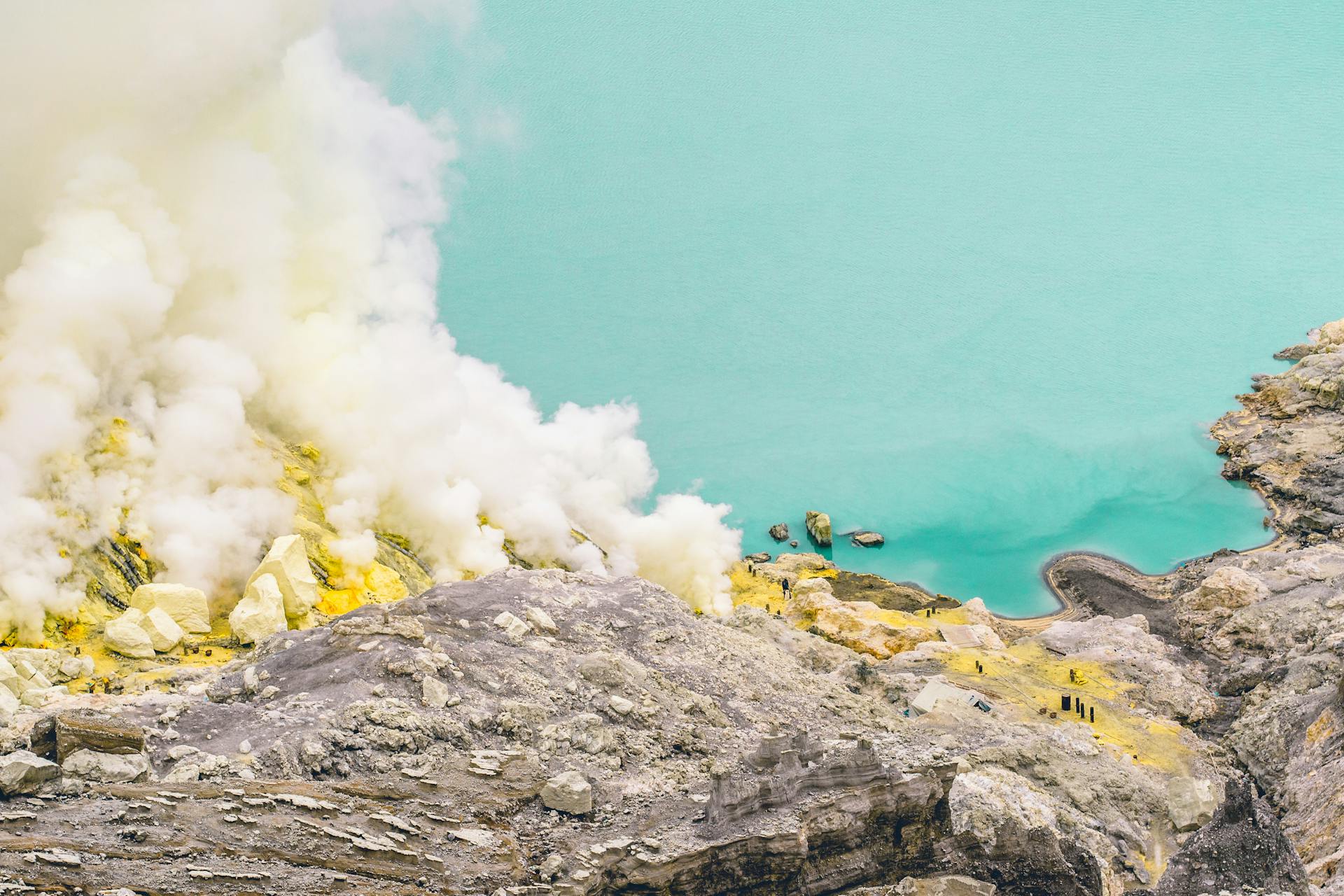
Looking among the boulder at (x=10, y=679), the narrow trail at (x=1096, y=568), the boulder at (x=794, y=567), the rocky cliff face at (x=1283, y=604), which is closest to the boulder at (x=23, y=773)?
the boulder at (x=10, y=679)

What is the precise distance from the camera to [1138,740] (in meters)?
36.8

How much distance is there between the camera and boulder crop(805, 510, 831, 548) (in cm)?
5394

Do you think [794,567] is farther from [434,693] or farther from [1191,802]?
[434,693]

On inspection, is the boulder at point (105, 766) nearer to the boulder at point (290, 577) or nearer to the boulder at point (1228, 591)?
the boulder at point (290, 577)

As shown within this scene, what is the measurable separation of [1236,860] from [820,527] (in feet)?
91.6

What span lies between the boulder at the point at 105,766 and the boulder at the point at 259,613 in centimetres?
1442

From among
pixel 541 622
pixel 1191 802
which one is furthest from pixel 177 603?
pixel 1191 802

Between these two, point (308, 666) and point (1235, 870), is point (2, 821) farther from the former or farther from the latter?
point (1235, 870)

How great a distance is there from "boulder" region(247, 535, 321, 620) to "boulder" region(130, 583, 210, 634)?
5.78ft

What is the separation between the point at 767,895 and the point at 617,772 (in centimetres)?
385

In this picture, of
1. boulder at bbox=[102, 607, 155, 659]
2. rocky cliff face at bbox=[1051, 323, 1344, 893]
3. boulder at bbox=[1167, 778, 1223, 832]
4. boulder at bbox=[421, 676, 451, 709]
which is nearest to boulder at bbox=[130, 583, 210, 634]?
boulder at bbox=[102, 607, 155, 659]

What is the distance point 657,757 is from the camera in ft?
81.6

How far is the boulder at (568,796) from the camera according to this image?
21.8 meters

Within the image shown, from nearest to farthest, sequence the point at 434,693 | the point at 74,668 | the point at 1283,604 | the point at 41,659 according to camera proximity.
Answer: the point at 434,693, the point at 41,659, the point at 74,668, the point at 1283,604
